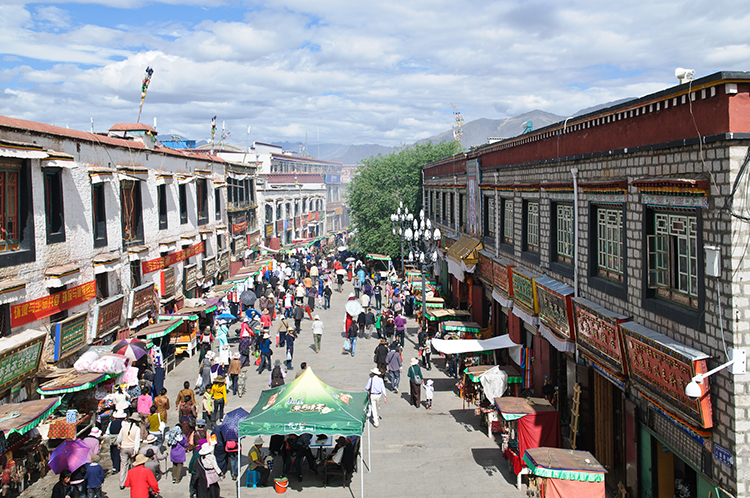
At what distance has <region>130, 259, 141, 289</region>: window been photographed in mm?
20495

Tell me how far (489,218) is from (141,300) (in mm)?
12205

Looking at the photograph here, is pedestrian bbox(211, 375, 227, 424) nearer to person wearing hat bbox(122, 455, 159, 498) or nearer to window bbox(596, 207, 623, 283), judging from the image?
person wearing hat bbox(122, 455, 159, 498)

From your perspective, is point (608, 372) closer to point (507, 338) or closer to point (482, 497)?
point (482, 497)

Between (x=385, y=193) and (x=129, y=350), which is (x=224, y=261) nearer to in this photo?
(x=385, y=193)

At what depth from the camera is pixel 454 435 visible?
1424cm

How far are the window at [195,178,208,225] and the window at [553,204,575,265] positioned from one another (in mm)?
19305

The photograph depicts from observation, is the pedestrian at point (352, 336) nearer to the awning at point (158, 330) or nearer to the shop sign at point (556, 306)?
the awning at point (158, 330)

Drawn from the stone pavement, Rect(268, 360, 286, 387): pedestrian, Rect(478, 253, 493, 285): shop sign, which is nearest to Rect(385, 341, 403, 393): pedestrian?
the stone pavement

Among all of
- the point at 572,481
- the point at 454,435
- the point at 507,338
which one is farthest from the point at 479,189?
the point at 572,481

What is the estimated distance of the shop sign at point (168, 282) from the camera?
76.2ft

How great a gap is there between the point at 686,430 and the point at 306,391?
21.7ft

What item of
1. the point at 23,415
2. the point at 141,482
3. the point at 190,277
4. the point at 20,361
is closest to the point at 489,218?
the point at 190,277

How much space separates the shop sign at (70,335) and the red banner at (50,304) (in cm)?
36

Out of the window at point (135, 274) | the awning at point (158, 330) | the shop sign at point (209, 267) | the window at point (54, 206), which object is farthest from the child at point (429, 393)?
the shop sign at point (209, 267)
